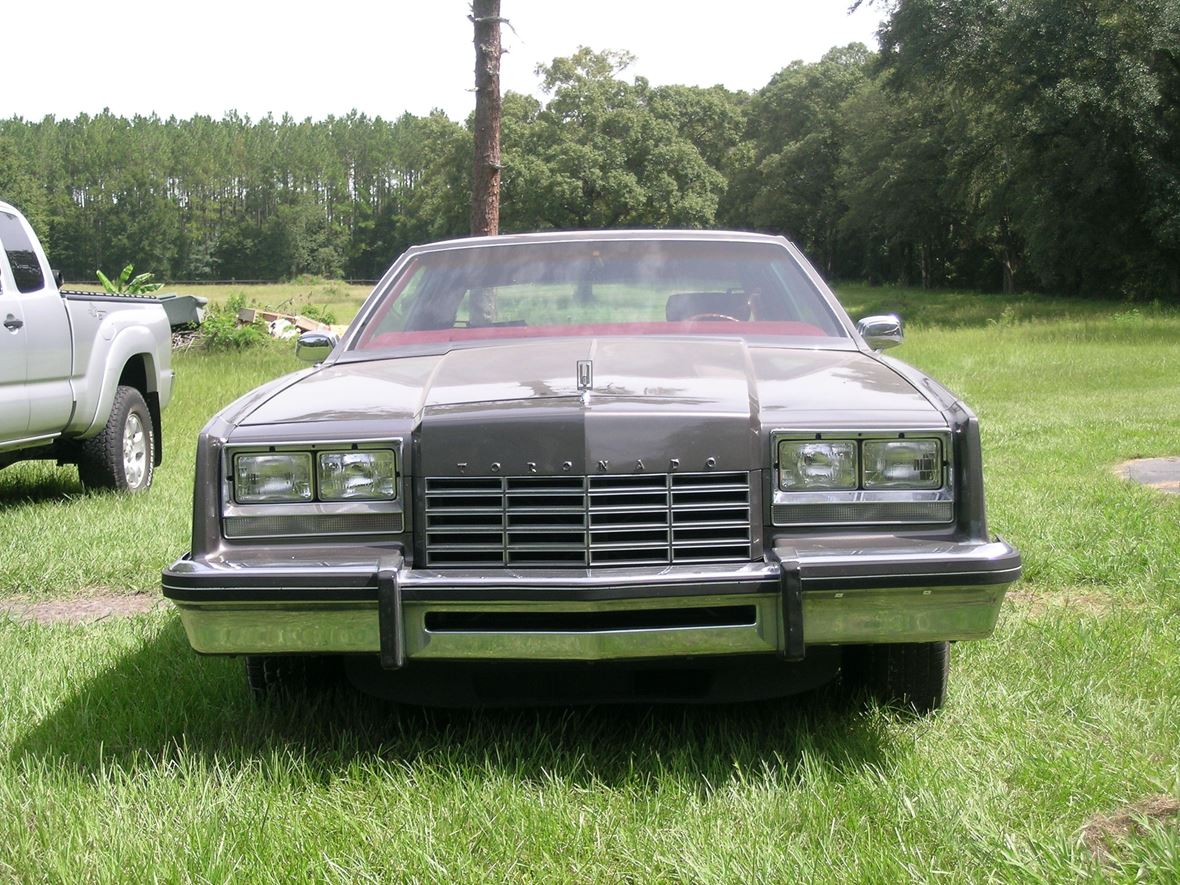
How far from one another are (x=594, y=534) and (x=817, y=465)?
59cm

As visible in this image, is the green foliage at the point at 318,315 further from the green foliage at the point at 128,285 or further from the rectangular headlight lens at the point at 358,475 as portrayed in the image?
the rectangular headlight lens at the point at 358,475

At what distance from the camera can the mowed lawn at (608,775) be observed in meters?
2.59

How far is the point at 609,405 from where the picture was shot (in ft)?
9.75

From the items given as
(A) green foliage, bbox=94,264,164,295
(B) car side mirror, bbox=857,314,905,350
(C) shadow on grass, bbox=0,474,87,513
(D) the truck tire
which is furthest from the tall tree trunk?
(B) car side mirror, bbox=857,314,905,350

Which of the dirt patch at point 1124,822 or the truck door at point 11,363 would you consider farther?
the truck door at point 11,363

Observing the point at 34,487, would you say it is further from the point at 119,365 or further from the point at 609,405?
the point at 609,405

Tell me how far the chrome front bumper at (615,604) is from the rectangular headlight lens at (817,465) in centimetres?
17

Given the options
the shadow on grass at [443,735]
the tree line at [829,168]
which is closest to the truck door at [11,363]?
the shadow on grass at [443,735]

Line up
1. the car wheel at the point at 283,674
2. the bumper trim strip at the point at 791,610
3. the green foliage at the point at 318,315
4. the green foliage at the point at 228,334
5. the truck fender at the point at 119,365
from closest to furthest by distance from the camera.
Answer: the bumper trim strip at the point at 791,610 < the car wheel at the point at 283,674 < the truck fender at the point at 119,365 < the green foliage at the point at 228,334 < the green foliage at the point at 318,315

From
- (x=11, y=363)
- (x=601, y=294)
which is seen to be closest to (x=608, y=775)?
(x=601, y=294)

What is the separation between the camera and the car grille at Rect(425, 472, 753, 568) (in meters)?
2.92

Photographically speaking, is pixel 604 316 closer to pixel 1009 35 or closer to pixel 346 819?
pixel 346 819

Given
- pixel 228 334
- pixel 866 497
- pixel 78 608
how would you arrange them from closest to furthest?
1. pixel 866 497
2. pixel 78 608
3. pixel 228 334

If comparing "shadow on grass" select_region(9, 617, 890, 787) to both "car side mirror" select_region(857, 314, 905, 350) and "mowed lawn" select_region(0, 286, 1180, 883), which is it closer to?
"mowed lawn" select_region(0, 286, 1180, 883)
